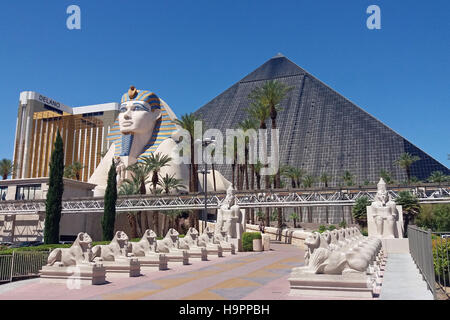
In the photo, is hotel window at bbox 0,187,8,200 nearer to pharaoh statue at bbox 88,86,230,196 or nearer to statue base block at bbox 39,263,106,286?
pharaoh statue at bbox 88,86,230,196

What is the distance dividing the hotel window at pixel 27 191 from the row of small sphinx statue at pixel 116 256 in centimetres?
2769

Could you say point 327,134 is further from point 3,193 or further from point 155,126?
point 3,193

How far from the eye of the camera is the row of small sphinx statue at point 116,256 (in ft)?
31.7

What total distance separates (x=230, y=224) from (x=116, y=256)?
34.4 ft

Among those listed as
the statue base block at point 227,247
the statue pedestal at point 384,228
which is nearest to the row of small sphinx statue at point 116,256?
the statue base block at point 227,247

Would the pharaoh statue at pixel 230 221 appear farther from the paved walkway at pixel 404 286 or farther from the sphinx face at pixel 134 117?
the sphinx face at pixel 134 117

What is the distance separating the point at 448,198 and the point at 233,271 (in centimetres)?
2038

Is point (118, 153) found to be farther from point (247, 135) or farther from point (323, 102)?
point (323, 102)

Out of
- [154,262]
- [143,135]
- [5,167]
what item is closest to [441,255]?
[154,262]

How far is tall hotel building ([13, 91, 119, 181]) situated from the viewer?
9831cm

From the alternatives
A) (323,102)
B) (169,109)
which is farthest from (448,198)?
(323,102)

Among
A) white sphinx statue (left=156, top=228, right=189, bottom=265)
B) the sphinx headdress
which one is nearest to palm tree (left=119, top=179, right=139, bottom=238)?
the sphinx headdress
